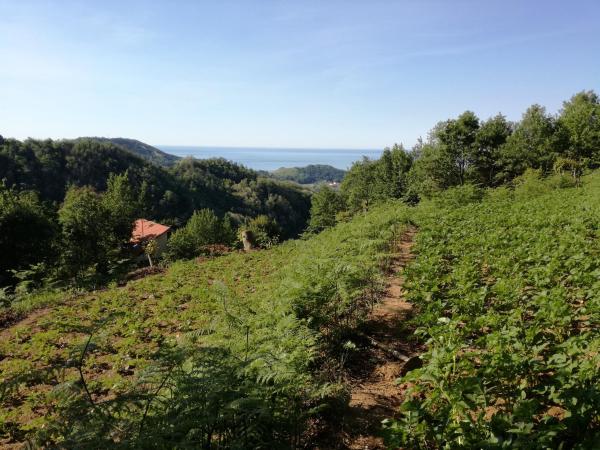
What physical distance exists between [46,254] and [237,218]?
84418mm

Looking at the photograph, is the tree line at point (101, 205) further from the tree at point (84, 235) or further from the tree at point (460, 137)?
the tree at point (460, 137)

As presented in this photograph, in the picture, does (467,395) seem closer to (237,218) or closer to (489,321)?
(489,321)

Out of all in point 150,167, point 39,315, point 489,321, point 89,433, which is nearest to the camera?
point 89,433

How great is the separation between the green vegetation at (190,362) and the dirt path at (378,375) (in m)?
0.33

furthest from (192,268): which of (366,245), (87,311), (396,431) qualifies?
(396,431)

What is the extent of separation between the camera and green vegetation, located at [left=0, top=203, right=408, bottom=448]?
3.18m

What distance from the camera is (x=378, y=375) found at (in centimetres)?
577

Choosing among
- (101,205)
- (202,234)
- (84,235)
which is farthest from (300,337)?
(202,234)

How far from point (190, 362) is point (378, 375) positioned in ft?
9.88

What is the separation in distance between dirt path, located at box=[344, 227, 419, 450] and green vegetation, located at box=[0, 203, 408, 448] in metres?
0.33

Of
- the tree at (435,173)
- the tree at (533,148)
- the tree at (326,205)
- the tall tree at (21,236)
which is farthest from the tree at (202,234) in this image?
the tree at (533,148)

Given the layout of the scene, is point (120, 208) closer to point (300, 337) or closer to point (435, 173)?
point (300, 337)

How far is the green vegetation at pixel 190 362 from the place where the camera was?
3176mm

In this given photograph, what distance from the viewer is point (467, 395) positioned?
354cm
